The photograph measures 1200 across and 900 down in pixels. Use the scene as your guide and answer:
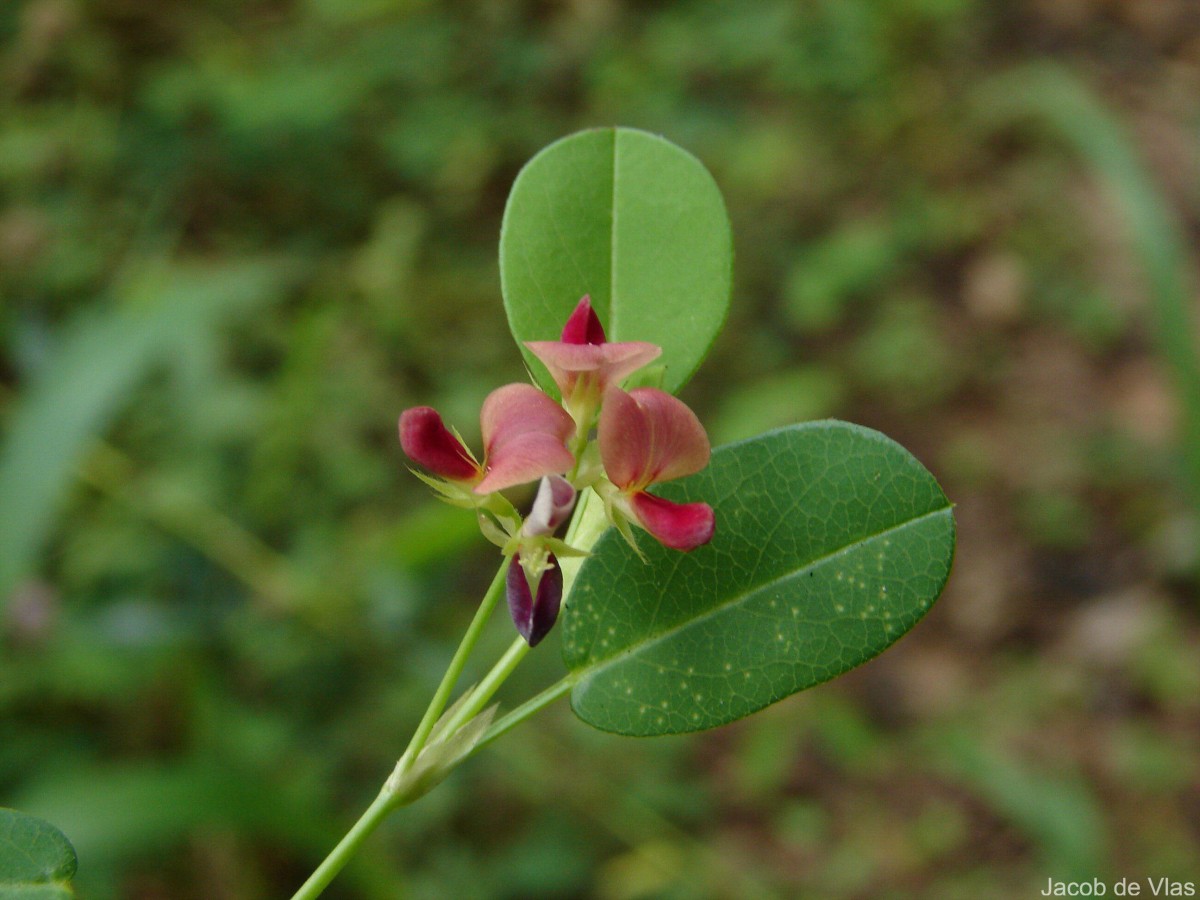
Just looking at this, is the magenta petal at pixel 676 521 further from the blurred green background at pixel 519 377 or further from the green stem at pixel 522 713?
the blurred green background at pixel 519 377

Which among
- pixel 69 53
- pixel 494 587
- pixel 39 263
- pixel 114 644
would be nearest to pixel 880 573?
pixel 494 587

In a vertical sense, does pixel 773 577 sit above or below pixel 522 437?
below

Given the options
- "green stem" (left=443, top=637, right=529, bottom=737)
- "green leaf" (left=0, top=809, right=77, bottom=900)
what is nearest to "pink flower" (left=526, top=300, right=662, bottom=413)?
"green stem" (left=443, top=637, right=529, bottom=737)

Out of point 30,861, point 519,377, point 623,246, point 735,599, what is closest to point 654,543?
point 735,599

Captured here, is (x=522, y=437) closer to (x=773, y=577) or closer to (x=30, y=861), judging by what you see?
(x=773, y=577)

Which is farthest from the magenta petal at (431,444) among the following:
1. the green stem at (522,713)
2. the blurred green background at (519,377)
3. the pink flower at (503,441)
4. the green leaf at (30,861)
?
the blurred green background at (519,377)

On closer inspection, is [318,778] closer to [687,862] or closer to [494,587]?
[687,862]
